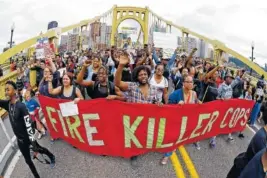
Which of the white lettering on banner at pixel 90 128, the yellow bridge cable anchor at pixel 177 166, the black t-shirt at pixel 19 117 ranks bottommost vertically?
the yellow bridge cable anchor at pixel 177 166

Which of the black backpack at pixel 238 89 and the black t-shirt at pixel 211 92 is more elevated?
the black t-shirt at pixel 211 92

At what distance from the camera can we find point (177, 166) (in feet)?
17.2

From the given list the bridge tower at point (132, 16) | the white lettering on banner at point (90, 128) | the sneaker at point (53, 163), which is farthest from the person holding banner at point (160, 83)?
the bridge tower at point (132, 16)

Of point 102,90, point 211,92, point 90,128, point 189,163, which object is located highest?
point 102,90

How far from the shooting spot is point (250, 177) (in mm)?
2217

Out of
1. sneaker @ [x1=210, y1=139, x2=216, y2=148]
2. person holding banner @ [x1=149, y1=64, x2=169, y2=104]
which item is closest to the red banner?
person holding banner @ [x1=149, y1=64, x2=169, y2=104]

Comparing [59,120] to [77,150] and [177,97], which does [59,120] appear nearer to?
[77,150]

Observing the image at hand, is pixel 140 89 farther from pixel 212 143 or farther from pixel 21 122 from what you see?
pixel 212 143

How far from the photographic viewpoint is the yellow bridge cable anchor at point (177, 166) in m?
4.93

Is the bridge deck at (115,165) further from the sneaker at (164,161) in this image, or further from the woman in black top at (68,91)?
the woman in black top at (68,91)

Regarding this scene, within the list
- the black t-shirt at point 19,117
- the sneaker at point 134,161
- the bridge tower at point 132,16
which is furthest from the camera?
the bridge tower at point 132,16

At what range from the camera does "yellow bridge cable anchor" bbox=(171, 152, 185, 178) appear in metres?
4.93

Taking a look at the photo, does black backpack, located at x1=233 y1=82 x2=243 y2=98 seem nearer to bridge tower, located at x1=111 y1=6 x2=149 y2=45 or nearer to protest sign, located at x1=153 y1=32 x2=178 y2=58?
protest sign, located at x1=153 y1=32 x2=178 y2=58

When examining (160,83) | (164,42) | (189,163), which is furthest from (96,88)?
(164,42)
